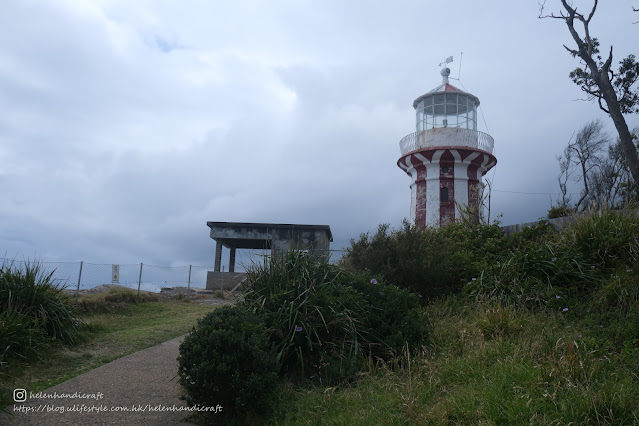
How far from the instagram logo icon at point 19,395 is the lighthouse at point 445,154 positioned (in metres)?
14.7

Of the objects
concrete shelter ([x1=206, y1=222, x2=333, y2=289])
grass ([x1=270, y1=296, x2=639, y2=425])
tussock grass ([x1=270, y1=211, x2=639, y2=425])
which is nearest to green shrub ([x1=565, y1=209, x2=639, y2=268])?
tussock grass ([x1=270, y1=211, x2=639, y2=425])

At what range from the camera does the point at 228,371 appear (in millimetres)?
4883

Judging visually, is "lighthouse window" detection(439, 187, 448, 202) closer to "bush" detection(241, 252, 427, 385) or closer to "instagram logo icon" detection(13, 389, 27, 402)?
"bush" detection(241, 252, 427, 385)

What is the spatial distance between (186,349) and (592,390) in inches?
141

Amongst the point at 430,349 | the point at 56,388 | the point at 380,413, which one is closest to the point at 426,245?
the point at 430,349

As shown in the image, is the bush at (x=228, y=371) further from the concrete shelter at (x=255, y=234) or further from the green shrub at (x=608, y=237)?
the concrete shelter at (x=255, y=234)

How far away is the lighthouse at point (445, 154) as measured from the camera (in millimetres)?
18950

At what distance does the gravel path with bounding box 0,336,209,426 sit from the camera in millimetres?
5121

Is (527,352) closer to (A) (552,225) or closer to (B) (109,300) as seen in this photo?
(A) (552,225)

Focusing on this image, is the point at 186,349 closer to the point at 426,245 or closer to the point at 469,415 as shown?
the point at 469,415

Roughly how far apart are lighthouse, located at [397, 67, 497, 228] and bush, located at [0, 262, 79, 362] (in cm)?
1263

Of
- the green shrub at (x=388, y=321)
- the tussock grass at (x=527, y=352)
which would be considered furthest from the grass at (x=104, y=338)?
the green shrub at (x=388, y=321)

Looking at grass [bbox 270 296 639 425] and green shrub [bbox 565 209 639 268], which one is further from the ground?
green shrub [bbox 565 209 639 268]

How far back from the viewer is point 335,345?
6059 millimetres
